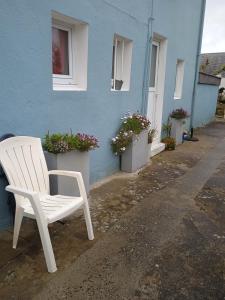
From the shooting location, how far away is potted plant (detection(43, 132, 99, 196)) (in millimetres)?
3191

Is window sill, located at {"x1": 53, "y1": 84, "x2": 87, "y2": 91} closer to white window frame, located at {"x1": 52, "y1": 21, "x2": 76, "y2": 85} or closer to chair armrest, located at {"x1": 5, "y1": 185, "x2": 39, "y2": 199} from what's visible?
white window frame, located at {"x1": 52, "y1": 21, "x2": 76, "y2": 85}

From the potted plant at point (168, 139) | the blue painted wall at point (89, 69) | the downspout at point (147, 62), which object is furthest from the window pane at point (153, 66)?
the potted plant at point (168, 139)

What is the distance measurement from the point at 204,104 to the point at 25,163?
11.4 meters

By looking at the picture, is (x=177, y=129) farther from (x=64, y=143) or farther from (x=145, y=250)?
(x=145, y=250)

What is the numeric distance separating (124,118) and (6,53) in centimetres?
281

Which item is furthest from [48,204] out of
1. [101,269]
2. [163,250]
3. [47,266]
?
[163,250]

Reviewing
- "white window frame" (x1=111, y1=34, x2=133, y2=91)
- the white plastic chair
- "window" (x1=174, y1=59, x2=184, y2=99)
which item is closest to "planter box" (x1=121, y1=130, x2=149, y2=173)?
"white window frame" (x1=111, y1=34, x2=133, y2=91)

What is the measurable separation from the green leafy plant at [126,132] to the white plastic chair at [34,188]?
84.3 inches

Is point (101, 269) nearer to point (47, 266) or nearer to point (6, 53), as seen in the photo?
point (47, 266)

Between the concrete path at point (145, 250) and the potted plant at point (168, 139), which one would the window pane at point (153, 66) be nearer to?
the potted plant at point (168, 139)

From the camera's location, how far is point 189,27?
308 inches

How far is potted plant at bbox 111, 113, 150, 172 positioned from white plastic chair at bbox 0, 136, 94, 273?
85.5 inches

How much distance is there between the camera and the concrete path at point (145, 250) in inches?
87.5

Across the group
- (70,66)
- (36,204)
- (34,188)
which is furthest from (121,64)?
(36,204)
